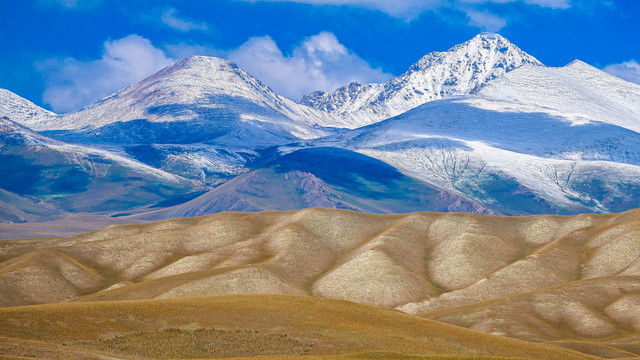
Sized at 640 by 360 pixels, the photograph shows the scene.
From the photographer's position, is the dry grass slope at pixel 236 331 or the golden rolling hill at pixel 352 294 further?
the golden rolling hill at pixel 352 294

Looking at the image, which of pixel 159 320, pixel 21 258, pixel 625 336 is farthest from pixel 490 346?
pixel 21 258

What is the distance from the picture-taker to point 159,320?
251 ft

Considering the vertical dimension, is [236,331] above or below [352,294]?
below

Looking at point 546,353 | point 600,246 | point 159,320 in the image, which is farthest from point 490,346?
point 600,246

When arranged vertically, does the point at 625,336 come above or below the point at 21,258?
below

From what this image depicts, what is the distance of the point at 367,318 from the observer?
287ft

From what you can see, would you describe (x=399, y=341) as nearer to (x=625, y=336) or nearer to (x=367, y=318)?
(x=367, y=318)

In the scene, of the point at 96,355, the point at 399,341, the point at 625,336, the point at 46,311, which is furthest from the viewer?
the point at 625,336

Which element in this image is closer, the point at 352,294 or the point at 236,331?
the point at 236,331

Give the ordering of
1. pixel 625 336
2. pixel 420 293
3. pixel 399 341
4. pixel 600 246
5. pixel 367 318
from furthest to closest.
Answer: pixel 600 246 < pixel 420 293 < pixel 625 336 < pixel 367 318 < pixel 399 341

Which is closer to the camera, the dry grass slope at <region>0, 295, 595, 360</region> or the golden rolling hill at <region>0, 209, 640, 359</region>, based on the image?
the dry grass slope at <region>0, 295, 595, 360</region>

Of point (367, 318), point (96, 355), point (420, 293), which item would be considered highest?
point (420, 293)

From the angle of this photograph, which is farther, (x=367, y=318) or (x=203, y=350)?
(x=367, y=318)

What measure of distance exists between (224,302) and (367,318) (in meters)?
19.3
